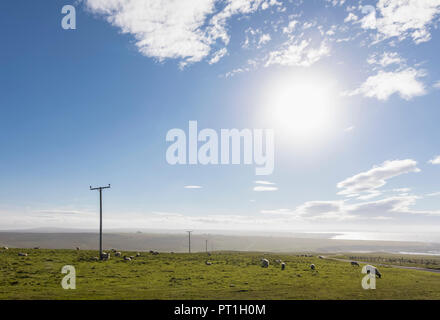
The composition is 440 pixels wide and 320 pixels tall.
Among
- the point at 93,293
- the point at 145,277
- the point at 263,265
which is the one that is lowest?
the point at 263,265

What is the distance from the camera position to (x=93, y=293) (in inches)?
893

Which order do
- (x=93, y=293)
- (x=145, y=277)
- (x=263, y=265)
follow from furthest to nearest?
(x=263, y=265), (x=145, y=277), (x=93, y=293)

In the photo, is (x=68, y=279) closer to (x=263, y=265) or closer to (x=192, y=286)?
(x=192, y=286)
